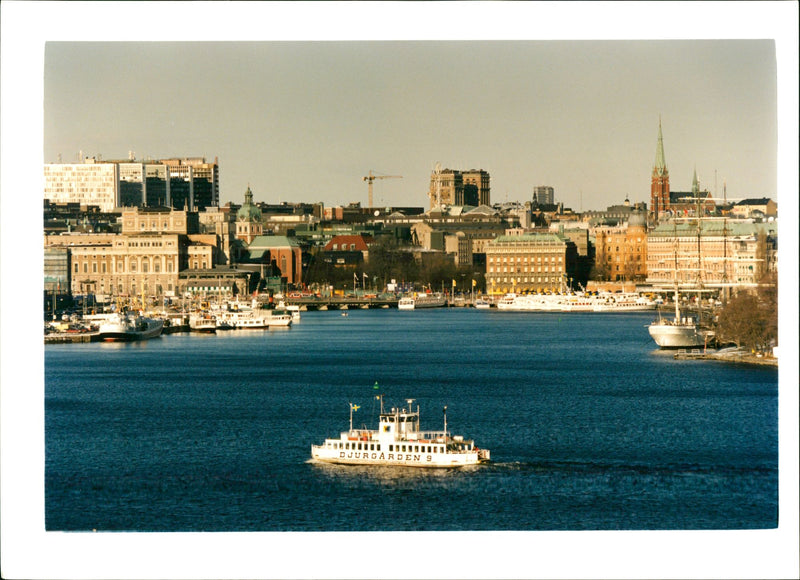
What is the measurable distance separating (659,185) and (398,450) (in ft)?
58.5

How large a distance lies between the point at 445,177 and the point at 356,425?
672 inches

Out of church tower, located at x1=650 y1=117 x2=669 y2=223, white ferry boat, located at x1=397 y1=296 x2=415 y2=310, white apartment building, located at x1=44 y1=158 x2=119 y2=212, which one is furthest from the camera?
white apartment building, located at x1=44 y1=158 x2=119 y2=212

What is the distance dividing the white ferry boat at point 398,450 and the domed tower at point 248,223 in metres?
29.9

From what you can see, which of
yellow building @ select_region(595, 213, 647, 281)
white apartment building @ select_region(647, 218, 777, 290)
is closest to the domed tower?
yellow building @ select_region(595, 213, 647, 281)

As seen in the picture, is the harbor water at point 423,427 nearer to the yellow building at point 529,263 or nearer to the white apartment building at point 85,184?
the white apartment building at point 85,184

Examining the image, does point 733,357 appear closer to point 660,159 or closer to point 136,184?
point 660,159

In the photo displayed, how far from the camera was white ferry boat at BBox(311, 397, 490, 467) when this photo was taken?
388 inches

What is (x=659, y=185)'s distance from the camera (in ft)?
88.7

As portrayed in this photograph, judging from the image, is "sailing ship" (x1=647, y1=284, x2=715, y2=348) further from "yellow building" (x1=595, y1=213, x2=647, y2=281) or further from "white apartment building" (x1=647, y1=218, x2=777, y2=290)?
"yellow building" (x1=595, y1=213, x2=647, y2=281)

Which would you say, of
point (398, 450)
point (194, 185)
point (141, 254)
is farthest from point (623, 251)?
point (398, 450)

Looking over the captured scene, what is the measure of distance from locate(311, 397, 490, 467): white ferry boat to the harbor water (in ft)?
0.45

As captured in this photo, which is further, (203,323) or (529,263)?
(529,263)

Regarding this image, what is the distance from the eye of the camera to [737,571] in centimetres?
634

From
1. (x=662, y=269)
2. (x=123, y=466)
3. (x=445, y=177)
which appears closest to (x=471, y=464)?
(x=123, y=466)
